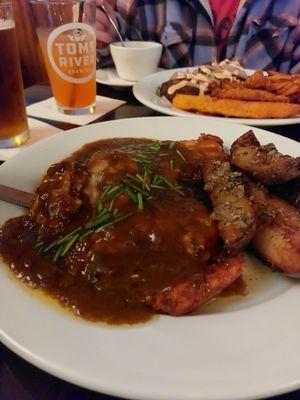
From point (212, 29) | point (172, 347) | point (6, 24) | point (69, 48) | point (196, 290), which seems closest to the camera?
point (172, 347)

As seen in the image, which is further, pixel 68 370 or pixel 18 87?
pixel 18 87

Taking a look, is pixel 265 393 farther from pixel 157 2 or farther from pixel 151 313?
pixel 157 2

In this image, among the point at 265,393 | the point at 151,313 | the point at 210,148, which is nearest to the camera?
the point at 265,393

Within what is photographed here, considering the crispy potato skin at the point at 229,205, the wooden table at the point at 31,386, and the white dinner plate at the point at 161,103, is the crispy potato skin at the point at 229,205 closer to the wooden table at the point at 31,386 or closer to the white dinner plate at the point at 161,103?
the wooden table at the point at 31,386

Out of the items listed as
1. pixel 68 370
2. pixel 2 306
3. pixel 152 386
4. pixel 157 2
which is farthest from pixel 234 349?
pixel 157 2

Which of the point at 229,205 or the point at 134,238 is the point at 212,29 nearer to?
the point at 229,205

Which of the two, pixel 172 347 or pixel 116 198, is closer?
pixel 172 347

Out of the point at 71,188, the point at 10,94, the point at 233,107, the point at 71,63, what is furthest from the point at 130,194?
the point at 71,63
